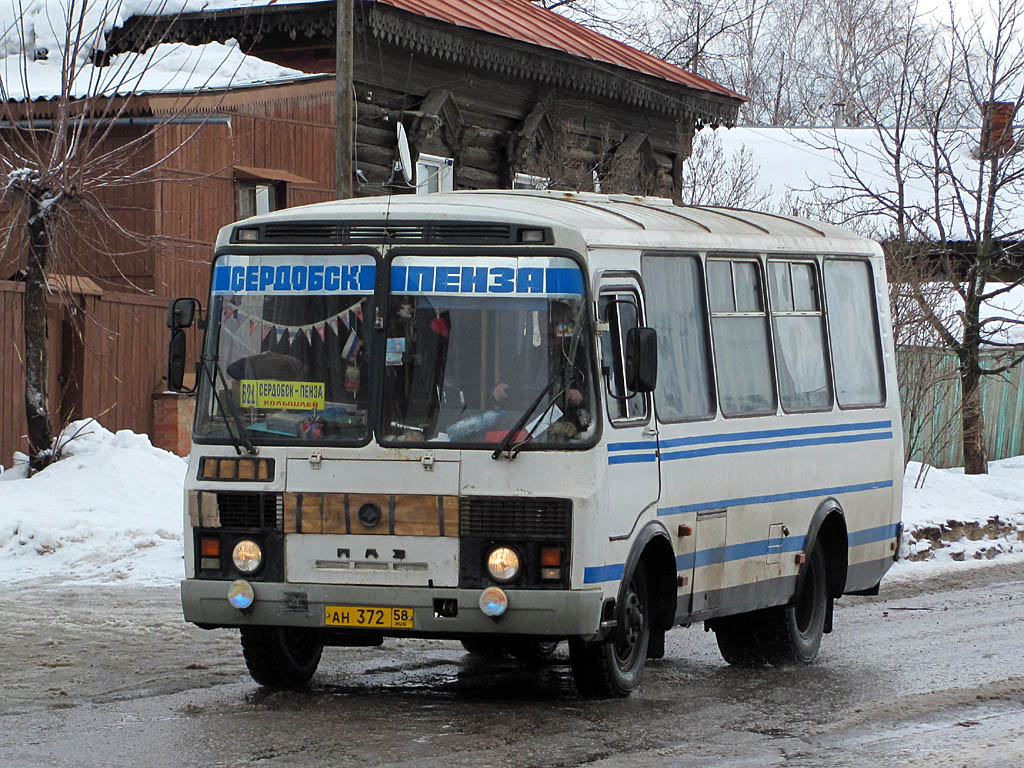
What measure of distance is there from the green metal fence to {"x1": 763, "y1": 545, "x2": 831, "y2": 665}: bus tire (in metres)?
11.0

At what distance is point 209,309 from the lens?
9.14 meters

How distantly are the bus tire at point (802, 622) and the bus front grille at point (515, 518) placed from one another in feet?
9.76

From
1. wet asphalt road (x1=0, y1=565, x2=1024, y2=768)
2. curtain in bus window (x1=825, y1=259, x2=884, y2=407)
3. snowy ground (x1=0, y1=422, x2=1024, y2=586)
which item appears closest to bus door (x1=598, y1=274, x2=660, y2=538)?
wet asphalt road (x1=0, y1=565, x2=1024, y2=768)

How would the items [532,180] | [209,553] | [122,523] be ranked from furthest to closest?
[532,180] < [122,523] < [209,553]

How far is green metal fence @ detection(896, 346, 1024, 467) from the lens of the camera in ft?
75.9

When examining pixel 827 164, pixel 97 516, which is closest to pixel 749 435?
pixel 97 516

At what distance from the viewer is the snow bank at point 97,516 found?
1434 centimetres

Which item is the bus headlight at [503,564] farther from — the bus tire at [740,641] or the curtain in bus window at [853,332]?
the curtain in bus window at [853,332]

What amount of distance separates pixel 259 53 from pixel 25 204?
8.14 meters

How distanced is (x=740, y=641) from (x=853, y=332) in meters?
2.25

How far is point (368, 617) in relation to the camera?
28.3ft

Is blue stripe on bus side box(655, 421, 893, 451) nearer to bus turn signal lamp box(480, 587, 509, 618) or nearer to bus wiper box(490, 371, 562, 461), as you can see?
bus wiper box(490, 371, 562, 461)

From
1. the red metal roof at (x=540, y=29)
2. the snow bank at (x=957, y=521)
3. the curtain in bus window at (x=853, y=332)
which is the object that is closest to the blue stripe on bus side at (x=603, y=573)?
the curtain in bus window at (x=853, y=332)

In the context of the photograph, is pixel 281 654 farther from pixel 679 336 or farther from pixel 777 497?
pixel 777 497
